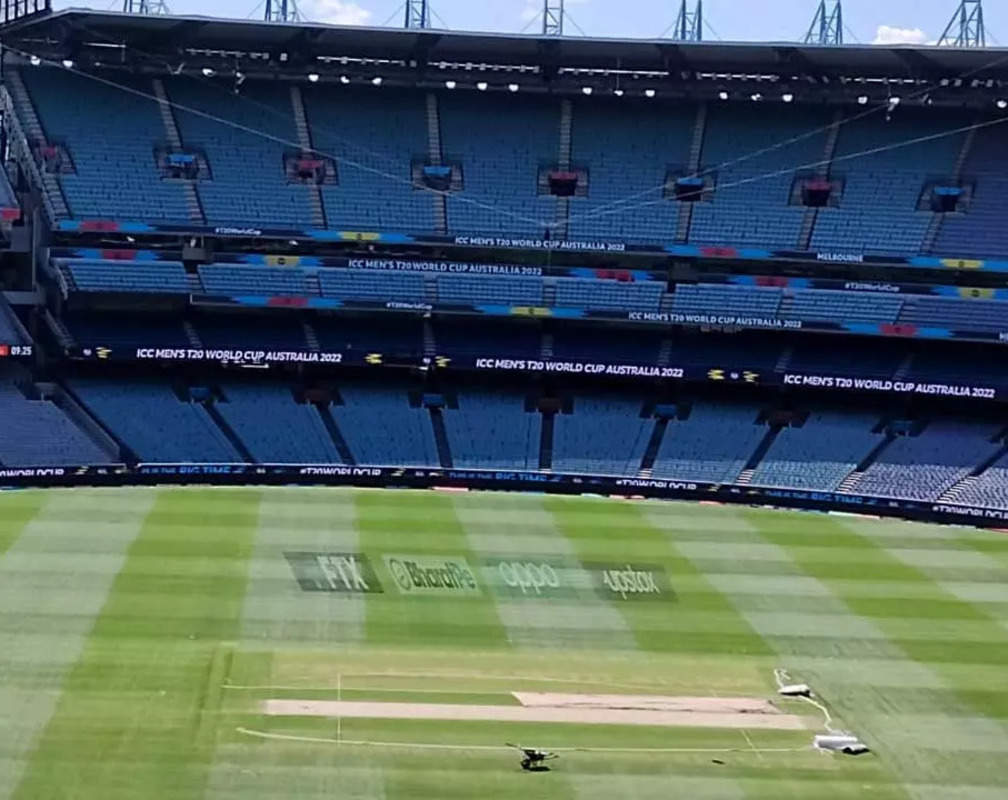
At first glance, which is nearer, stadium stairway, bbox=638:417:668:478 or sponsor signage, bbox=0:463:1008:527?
sponsor signage, bbox=0:463:1008:527

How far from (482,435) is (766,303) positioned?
34.2ft

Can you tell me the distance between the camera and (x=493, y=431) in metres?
38.4

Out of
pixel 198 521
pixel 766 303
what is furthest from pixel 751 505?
pixel 198 521

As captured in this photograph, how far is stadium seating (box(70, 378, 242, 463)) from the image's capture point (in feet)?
119

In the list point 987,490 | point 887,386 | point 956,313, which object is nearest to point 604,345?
point 887,386

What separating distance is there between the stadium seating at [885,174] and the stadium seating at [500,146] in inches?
380

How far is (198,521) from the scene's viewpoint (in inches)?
1117

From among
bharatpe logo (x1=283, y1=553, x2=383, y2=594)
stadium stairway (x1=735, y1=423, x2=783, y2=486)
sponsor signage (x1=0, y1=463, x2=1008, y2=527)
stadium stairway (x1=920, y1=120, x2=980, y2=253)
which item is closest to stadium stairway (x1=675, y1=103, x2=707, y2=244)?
stadium stairway (x1=920, y1=120, x2=980, y2=253)

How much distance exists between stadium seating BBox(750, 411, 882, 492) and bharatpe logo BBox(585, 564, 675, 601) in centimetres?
1112

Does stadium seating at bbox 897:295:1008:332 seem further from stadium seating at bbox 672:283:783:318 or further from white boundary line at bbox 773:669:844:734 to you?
white boundary line at bbox 773:669:844:734

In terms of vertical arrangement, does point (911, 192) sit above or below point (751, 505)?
above

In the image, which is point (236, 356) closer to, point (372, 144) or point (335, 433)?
point (335, 433)

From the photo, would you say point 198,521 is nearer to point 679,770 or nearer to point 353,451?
point 353,451

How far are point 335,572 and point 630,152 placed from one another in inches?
870
